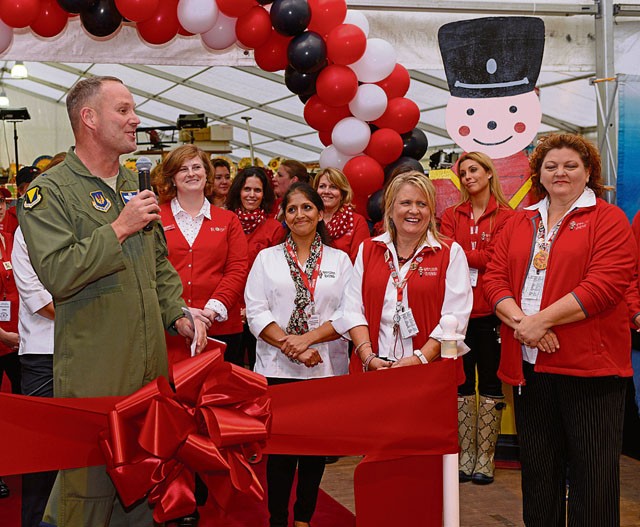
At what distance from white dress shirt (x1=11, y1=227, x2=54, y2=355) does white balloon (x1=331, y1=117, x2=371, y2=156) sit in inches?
90.4

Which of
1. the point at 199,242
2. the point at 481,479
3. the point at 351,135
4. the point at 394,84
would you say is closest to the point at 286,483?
the point at 199,242

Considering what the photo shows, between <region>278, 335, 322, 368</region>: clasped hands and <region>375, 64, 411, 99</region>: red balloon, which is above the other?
<region>375, 64, 411, 99</region>: red balloon

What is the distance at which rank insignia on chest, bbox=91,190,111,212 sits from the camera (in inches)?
89.7

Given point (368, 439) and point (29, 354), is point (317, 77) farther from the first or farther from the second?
→ point (368, 439)

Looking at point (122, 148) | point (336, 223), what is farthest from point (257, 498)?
point (336, 223)

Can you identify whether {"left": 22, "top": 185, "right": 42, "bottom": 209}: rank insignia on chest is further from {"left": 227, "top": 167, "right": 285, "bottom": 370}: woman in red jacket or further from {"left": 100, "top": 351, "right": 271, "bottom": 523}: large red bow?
{"left": 227, "top": 167, "right": 285, "bottom": 370}: woman in red jacket

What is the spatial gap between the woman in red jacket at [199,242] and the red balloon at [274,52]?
1.33m

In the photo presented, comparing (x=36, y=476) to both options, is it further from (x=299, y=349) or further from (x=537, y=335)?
(x=537, y=335)

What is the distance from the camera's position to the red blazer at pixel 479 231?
164 inches

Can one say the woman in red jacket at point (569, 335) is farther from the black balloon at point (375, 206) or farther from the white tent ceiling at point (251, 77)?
the white tent ceiling at point (251, 77)

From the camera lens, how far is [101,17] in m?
4.46

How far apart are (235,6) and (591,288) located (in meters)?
2.94

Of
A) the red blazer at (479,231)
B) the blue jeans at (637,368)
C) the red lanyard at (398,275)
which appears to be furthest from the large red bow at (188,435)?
the blue jeans at (637,368)

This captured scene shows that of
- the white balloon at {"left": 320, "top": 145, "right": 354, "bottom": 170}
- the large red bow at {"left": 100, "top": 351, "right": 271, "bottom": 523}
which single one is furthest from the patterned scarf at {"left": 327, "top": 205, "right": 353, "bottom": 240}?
the large red bow at {"left": 100, "top": 351, "right": 271, "bottom": 523}
